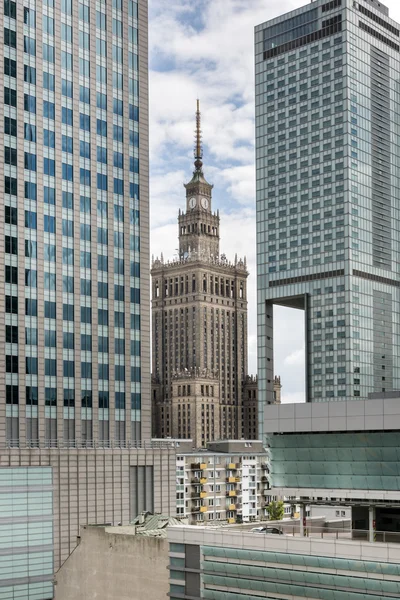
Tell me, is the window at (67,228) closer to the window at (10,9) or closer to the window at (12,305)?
the window at (12,305)

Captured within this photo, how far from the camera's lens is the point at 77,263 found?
400 ft

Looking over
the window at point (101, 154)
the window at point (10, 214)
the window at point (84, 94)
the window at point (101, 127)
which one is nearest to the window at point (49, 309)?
the window at point (10, 214)

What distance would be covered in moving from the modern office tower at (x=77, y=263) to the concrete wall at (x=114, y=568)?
7.84m

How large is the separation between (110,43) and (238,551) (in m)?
78.9

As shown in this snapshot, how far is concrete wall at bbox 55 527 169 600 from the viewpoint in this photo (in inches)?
3337

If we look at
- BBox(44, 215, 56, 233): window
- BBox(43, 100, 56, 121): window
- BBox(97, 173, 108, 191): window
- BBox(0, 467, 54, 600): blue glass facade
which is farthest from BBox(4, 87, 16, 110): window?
BBox(0, 467, 54, 600): blue glass facade

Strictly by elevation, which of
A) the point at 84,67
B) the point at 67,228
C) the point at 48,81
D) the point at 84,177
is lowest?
the point at 67,228

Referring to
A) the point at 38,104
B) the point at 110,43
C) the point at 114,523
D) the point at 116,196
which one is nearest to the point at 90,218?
the point at 116,196

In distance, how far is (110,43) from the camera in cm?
12912

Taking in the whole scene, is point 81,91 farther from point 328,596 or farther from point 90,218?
point 328,596

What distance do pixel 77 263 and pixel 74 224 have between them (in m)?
4.92

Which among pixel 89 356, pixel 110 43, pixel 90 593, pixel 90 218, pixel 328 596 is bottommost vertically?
pixel 90 593

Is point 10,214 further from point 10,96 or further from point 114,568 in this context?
point 114,568

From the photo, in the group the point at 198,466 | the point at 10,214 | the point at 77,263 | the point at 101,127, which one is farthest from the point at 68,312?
the point at 198,466
